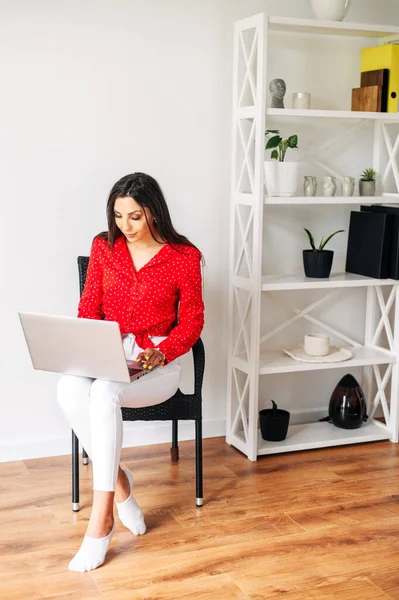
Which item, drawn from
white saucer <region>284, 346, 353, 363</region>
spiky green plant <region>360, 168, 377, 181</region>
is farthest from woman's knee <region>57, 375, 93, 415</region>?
spiky green plant <region>360, 168, 377, 181</region>

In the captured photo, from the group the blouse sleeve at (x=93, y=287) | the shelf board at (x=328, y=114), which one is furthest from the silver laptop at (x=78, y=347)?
the shelf board at (x=328, y=114)

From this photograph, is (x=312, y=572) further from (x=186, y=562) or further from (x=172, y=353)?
(x=172, y=353)

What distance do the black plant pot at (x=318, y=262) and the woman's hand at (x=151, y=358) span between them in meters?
1.03

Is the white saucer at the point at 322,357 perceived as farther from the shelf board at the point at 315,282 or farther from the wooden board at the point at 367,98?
the wooden board at the point at 367,98

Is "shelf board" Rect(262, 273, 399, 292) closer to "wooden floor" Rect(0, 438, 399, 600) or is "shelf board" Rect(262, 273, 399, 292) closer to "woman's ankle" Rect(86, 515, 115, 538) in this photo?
"wooden floor" Rect(0, 438, 399, 600)

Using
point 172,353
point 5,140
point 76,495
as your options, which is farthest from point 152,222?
point 76,495

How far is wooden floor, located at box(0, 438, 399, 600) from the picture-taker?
232cm

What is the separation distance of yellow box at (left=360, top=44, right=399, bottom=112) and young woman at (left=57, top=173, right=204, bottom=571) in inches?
46.1

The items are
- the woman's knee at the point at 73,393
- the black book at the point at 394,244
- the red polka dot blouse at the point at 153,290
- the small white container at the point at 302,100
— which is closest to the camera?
the woman's knee at the point at 73,393

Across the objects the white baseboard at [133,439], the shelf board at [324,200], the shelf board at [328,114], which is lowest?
the white baseboard at [133,439]

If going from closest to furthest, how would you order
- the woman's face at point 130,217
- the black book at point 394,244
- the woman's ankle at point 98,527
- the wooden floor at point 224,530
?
the wooden floor at point 224,530 < the woman's ankle at point 98,527 < the woman's face at point 130,217 < the black book at point 394,244

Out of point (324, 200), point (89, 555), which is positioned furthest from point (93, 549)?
point (324, 200)

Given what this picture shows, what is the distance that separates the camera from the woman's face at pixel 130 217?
8.74ft

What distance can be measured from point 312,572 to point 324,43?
2212 millimetres
